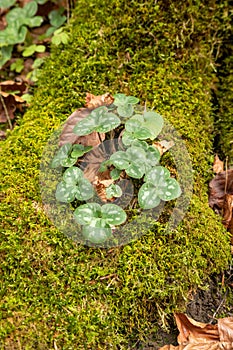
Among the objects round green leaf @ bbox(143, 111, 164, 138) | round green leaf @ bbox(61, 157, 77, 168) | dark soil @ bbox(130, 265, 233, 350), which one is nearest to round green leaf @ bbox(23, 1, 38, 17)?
round green leaf @ bbox(143, 111, 164, 138)

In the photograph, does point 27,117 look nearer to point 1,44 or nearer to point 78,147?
point 78,147

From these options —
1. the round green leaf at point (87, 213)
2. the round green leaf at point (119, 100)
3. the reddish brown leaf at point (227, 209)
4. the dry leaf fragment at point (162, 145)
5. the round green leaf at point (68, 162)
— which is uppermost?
the round green leaf at point (119, 100)

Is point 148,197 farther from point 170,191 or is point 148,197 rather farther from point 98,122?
point 98,122

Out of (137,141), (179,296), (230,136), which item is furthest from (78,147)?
(230,136)

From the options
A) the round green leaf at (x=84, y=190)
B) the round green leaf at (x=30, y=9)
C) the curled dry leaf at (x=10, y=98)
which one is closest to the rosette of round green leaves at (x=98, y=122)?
the round green leaf at (x=84, y=190)

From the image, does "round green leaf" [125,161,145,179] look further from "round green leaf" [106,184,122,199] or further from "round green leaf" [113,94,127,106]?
"round green leaf" [113,94,127,106]

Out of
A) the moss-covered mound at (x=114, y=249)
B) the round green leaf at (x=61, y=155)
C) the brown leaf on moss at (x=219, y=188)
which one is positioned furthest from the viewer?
the brown leaf on moss at (x=219, y=188)

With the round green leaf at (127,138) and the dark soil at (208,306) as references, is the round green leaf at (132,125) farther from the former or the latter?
the dark soil at (208,306)
